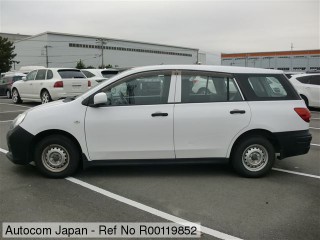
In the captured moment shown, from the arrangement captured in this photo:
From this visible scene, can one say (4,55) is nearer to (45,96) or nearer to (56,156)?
(45,96)

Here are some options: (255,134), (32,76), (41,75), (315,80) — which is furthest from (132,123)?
(32,76)

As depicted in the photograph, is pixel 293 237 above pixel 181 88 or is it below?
below

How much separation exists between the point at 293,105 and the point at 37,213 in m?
3.92

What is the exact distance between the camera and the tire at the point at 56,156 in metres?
5.35

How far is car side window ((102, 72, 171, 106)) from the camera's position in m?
5.41

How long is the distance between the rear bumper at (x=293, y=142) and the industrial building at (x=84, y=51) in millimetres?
80376

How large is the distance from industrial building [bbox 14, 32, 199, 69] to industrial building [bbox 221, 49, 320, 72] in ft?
102

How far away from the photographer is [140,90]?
543 cm

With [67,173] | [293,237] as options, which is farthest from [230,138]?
[67,173]

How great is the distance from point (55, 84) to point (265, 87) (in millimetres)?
10290

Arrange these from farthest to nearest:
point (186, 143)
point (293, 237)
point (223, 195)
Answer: point (186, 143), point (223, 195), point (293, 237)

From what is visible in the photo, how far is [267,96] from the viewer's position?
562cm

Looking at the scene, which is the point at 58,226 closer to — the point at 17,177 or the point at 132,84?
the point at 17,177

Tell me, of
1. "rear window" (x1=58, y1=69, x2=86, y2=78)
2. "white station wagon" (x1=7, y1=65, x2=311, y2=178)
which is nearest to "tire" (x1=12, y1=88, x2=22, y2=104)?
"rear window" (x1=58, y1=69, x2=86, y2=78)
